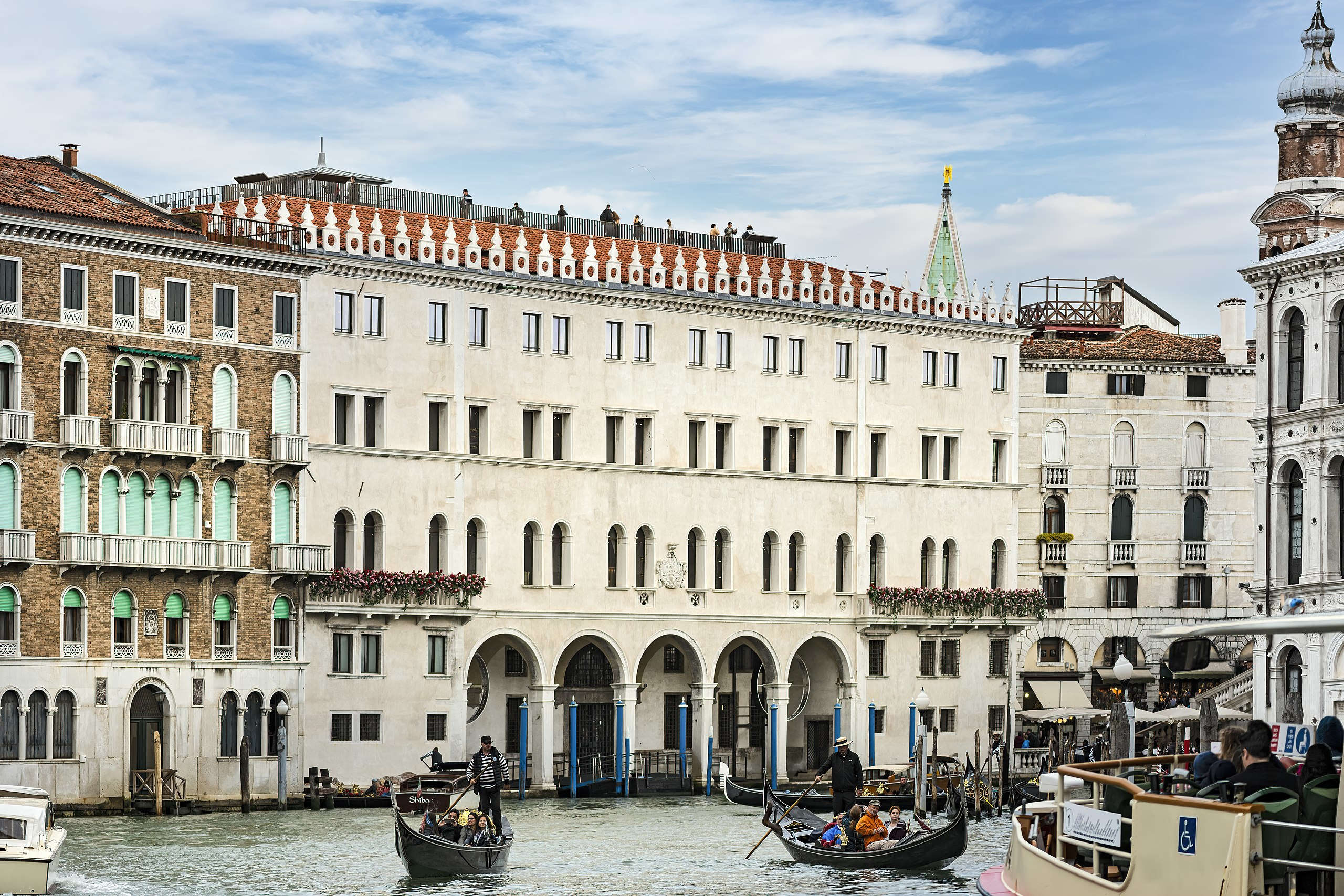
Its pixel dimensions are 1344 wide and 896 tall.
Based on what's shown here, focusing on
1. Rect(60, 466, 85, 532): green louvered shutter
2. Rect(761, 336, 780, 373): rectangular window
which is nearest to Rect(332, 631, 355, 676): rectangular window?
Rect(60, 466, 85, 532): green louvered shutter

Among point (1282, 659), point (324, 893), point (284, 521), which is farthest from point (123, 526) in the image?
point (1282, 659)

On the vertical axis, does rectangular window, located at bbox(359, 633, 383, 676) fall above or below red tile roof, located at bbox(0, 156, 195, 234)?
below

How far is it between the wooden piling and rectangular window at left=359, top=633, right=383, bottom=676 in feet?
12.2

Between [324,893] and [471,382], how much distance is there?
22.8 m

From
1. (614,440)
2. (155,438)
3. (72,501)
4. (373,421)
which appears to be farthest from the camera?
(614,440)

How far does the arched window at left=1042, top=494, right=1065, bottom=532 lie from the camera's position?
6769cm

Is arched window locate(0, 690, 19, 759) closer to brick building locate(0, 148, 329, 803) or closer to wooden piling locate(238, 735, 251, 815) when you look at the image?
brick building locate(0, 148, 329, 803)

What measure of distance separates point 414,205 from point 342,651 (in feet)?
42.1

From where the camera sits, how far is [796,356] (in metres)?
61.4

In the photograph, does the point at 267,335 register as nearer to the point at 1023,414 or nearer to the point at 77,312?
the point at 77,312

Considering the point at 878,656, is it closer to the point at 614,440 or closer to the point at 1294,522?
the point at 614,440

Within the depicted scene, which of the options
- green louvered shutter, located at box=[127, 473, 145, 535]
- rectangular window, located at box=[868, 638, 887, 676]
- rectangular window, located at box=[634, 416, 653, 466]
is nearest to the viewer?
green louvered shutter, located at box=[127, 473, 145, 535]

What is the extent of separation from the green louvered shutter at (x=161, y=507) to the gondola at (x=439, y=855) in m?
15.8

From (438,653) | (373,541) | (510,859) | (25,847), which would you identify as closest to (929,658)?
(438,653)
